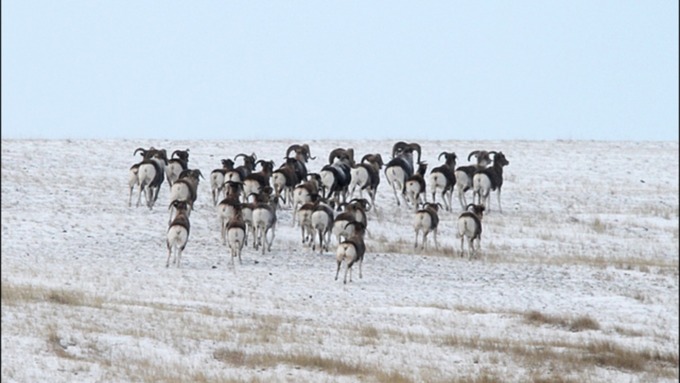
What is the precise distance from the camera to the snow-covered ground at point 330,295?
647 inches

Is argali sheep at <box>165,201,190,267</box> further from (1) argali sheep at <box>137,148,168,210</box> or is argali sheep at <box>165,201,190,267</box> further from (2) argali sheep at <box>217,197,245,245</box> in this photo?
(1) argali sheep at <box>137,148,168,210</box>

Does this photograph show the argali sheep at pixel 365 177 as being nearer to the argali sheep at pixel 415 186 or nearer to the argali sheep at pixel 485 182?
the argali sheep at pixel 415 186

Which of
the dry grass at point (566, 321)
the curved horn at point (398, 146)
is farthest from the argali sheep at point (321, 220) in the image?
the curved horn at point (398, 146)

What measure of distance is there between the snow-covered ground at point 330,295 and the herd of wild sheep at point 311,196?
1.88 ft

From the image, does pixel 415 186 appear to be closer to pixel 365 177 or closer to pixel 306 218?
pixel 365 177

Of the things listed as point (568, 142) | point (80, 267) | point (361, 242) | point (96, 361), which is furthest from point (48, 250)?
point (568, 142)

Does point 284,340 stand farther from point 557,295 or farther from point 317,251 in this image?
point 317,251

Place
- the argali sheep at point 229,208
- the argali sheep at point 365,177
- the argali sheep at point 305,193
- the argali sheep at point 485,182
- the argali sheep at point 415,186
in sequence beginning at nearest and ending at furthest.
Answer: the argali sheep at point 229,208 < the argali sheep at point 305,193 < the argali sheep at point 415,186 < the argali sheep at point 365,177 < the argali sheep at point 485,182

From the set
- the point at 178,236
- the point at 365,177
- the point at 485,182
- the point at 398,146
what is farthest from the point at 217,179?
the point at 398,146

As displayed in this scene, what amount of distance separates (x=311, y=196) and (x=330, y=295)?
746 centimetres

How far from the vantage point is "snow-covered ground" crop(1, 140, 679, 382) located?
16438mm

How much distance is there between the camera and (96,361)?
15328 mm

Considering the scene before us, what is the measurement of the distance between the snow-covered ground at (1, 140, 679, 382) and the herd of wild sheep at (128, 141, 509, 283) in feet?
1.88

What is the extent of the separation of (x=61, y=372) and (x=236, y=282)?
933cm
